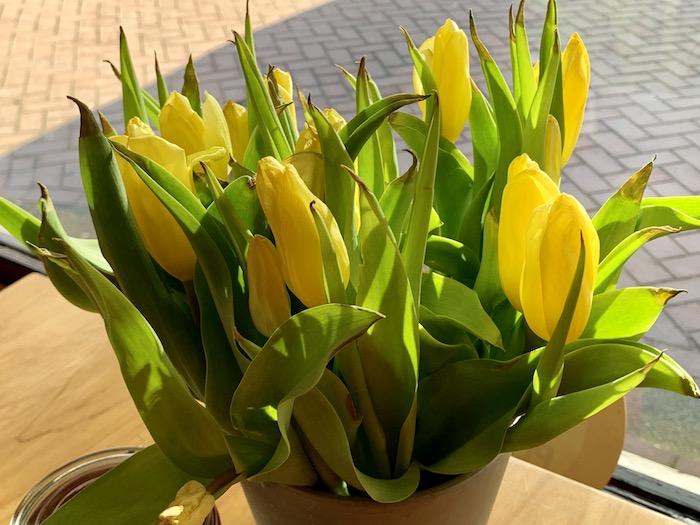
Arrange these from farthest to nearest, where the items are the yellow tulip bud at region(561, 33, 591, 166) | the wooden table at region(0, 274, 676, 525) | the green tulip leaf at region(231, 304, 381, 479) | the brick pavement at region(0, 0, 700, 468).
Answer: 1. the brick pavement at region(0, 0, 700, 468)
2. the wooden table at region(0, 274, 676, 525)
3. the yellow tulip bud at region(561, 33, 591, 166)
4. the green tulip leaf at region(231, 304, 381, 479)

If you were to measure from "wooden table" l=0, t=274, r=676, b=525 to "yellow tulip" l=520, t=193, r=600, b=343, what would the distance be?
1.06 ft

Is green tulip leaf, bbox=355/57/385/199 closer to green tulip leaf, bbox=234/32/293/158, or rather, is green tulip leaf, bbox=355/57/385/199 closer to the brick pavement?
green tulip leaf, bbox=234/32/293/158

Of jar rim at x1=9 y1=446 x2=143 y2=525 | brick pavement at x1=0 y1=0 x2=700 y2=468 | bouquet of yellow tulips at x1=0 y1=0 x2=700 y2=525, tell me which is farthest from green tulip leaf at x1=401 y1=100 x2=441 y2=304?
brick pavement at x1=0 y1=0 x2=700 y2=468

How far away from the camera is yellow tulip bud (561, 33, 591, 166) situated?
0.42 meters

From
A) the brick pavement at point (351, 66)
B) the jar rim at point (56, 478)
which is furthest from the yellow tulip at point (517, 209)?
the brick pavement at point (351, 66)

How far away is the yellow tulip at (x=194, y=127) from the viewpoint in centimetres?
43

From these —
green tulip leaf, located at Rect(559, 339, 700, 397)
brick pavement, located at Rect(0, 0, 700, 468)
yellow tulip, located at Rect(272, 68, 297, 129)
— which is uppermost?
yellow tulip, located at Rect(272, 68, 297, 129)

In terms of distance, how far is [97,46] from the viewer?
130 inches

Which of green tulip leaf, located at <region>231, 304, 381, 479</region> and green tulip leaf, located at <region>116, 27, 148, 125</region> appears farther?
green tulip leaf, located at <region>116, 27, 148, 125</region>

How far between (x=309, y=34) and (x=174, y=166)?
2.99 metres

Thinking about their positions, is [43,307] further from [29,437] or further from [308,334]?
[308,334]

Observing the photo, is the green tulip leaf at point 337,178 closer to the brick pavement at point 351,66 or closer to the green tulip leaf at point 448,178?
the green tulip leaf at point 448,178

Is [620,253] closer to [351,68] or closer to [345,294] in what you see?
[345,294]

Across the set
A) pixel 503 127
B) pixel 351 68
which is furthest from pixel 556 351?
pixel 351 68
